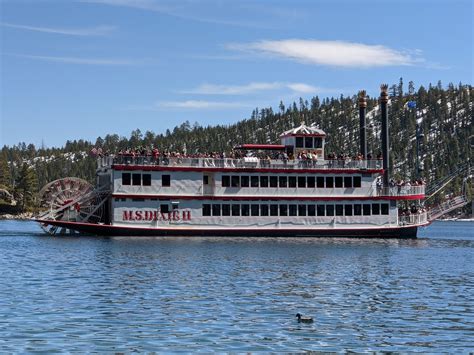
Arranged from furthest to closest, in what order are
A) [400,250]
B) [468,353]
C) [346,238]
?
[346,238] < [400,250] < [468,353]

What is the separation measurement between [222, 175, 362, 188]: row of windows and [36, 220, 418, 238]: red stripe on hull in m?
3.39

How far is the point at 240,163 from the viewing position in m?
60.2

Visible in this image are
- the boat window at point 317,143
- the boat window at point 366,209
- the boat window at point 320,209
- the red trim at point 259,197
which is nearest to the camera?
the red trim at point 259,197

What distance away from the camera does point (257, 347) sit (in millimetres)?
19844

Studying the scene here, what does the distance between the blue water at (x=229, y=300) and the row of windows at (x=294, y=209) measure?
1222 cm

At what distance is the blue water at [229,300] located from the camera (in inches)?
815

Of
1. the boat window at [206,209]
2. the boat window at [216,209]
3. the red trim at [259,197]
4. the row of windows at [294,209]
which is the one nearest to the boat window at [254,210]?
the row of windows at [294,209]

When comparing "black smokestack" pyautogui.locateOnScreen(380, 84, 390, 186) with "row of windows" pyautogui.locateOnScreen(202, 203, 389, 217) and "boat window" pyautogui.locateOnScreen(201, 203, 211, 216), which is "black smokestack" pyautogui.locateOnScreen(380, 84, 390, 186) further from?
"boat window" pyautogui.locateOnScreen(201, 203, 211, 216)

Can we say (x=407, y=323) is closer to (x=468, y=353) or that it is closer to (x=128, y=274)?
(x=468, y=353)

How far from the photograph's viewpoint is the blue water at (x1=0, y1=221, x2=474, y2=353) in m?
20.7

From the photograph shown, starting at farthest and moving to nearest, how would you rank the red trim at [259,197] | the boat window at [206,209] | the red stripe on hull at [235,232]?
the boat window at [206,209], the red trim at [259,197], the red stripe on hull at [235,232]

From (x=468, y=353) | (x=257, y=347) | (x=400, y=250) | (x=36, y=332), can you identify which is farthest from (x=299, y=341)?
(x=400, y=250)

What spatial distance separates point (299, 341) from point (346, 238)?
41614 millimetres

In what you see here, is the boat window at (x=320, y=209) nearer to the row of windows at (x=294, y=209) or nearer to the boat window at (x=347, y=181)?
the row of windows at (x=294, y=209)
